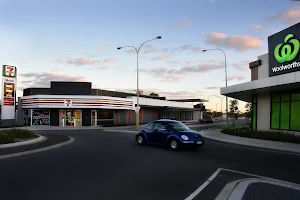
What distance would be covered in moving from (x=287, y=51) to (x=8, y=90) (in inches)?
1350

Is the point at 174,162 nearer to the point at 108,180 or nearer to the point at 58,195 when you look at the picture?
the point at 108,180

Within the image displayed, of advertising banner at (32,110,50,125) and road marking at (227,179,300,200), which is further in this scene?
advertising banner at (32,110,50,125)

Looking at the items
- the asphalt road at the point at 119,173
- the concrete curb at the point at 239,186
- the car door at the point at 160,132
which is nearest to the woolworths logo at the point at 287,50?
the asphalt road at the point at 119,173

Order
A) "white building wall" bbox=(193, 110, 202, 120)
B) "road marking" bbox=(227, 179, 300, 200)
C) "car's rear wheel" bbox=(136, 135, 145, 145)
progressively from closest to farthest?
1. "road marking" bbox=(227, 179, 300, 200)
2. "car's rear wheel" bbox=(136, 135, 145, 145)
3. "white building wall" bbox=(193, 110, 202, 120)

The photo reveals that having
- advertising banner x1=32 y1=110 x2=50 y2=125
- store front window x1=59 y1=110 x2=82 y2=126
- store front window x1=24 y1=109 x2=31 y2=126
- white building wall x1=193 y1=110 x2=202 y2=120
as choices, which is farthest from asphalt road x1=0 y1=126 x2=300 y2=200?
white building wall x1=193 y1=110 x2=202 y2=120

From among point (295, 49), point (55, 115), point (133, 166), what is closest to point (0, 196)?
point (133, 166)

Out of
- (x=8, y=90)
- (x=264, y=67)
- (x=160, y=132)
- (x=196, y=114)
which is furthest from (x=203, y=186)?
(x=196, y=114)

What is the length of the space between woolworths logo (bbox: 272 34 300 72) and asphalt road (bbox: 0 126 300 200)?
11599 mm

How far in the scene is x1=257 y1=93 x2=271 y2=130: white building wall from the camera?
23.9 m

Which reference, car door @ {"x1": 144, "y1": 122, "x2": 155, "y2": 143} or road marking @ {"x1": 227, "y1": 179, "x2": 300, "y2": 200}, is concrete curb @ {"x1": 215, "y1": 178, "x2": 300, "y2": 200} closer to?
road marking @ {"x1": 227, "y1": 179, "x2": 300, "y2": 200}

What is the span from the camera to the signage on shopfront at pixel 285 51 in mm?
19703

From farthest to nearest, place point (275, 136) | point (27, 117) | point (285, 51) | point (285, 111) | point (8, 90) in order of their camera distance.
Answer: point (27, 117), point (8, 90), point (285, 111), point (285, 51), point (275, 136)

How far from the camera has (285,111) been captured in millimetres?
21625

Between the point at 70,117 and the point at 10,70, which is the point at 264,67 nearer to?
the point at 70,117
